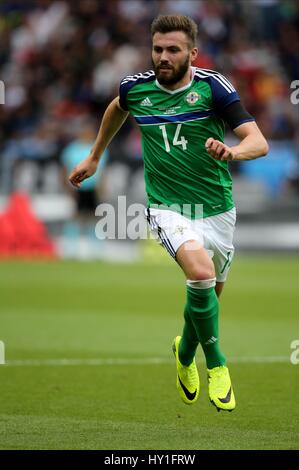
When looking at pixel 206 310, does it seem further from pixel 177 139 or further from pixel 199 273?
pixel 177 139

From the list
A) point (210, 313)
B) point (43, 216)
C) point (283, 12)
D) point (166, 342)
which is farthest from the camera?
point (283, 12)

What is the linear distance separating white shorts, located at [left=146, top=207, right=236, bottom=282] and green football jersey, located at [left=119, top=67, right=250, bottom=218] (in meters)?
0.07

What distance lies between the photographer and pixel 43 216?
22.6 m

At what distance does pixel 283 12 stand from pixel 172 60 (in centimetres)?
2034

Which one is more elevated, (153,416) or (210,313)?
(210,313)

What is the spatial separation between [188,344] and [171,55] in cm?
189

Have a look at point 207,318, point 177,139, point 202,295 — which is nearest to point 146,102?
point 177,139

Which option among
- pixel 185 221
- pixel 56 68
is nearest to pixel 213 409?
pixel 185 221

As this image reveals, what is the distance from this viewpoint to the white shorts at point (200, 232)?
22.7 feet

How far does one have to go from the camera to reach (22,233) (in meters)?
21.1

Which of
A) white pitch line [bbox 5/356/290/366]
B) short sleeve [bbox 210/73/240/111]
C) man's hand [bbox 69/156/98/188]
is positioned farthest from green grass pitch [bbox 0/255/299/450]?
short sleeve [bbox 210/73/240/111]

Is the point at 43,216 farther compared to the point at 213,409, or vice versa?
the point at 43,216

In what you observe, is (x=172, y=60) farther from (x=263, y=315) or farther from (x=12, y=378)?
(x=263, y=315)

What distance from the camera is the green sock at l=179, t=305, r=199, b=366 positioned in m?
7.37
